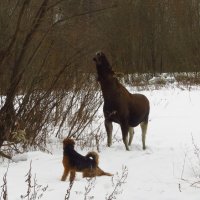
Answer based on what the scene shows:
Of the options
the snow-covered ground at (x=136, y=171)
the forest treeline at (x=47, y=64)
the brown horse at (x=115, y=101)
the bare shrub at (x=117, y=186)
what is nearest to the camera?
the bare shrub at (x=117, y=186)

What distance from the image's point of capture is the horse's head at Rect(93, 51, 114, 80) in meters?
7.21

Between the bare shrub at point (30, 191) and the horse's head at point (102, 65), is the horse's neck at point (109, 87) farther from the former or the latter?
the bare shrub at point (30, 191)

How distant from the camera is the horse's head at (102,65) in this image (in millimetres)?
7212

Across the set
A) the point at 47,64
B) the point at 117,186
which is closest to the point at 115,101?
the point at 47,64

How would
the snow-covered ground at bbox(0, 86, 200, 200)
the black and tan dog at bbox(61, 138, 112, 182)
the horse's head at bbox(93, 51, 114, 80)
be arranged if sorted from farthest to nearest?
the horse's head at bbox(93, 51, 114, 80) → the black and tan dog at bbox(61, 138, 112, 182) → the snow-covered ground at bbox(0, 86, 200, 200)

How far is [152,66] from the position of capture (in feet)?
108

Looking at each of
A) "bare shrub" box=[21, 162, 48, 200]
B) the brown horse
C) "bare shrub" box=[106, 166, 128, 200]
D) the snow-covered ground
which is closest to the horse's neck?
the brown horse

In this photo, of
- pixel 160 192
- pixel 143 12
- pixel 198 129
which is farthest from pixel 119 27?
pixel 160 192

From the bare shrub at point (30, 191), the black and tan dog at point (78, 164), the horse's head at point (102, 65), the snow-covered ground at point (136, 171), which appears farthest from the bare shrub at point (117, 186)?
the horse's head at point (102, 65)

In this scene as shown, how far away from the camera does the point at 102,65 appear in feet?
24.0

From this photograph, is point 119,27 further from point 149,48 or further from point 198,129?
point 198,129

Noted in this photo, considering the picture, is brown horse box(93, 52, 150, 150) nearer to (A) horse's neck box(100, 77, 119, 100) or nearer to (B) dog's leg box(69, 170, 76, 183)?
(A) horse's neck box(100, 77, 119, 100)

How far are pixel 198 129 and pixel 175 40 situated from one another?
22.5 meters

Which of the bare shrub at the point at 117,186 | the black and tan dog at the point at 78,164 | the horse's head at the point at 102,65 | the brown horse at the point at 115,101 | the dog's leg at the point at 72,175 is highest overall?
the horse's head at the point at 102,65
